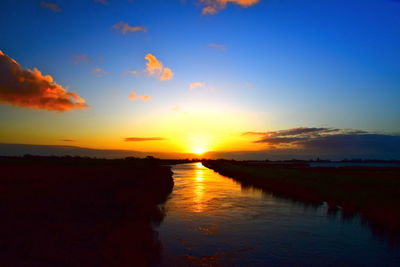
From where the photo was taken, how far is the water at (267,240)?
1245 cm

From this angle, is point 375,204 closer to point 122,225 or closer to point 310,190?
point 310,190

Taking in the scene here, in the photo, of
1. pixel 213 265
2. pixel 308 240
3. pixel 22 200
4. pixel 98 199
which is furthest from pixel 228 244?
pixel 22 200

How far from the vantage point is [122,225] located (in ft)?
51.2

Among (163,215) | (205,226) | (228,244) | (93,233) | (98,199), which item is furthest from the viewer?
(98,199)

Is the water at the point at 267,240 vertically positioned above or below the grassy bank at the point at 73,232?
below

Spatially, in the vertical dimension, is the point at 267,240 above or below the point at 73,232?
below

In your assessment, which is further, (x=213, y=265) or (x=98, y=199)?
(x=98, y=199)

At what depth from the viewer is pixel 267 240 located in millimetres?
15578

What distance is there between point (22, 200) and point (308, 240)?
60.4 feet

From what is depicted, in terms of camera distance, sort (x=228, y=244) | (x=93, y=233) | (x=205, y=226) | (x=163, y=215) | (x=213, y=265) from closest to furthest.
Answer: (x=213, y=265) < (x=93, y=233) < (x=228, y=244) < (x=205, y=226) < (x=163, y=215)

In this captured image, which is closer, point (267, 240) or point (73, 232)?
point (73, 232)

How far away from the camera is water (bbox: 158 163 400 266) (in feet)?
40.9

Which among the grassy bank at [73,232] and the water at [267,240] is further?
the water at [267,240]

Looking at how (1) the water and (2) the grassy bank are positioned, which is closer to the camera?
(2) the grassy bank
